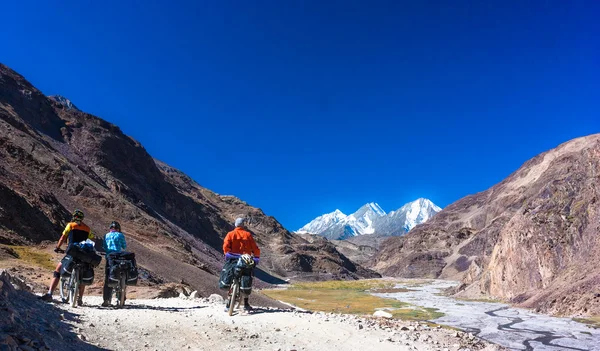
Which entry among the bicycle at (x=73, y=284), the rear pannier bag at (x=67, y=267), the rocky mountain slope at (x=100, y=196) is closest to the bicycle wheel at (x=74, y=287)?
the bicycle at (x=73, y=284)

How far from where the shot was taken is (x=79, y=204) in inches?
2447

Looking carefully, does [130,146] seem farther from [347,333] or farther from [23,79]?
[347,333]

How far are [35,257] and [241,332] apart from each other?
79.3ft

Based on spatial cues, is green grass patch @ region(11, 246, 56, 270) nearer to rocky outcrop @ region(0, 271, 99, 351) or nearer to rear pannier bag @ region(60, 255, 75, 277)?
rear pannier bag @ region(60, 255, 75, 277)

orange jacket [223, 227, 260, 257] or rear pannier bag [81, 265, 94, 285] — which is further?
orange jacket [223, 227, 260, 257]

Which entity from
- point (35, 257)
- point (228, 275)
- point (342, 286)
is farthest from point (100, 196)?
point (342, 286)

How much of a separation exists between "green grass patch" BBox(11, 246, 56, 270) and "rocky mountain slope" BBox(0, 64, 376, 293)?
3070mm

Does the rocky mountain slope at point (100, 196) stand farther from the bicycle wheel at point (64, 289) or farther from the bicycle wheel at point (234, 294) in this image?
the bicycle wheel at point (234, 294)

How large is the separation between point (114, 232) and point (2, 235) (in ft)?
81.4

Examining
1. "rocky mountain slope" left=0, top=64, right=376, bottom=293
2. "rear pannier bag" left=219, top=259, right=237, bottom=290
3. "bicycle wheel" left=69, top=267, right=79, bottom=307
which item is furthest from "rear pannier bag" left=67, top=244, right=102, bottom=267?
"rocky mountain slope" left=0, top=64, right=376, bottom=293

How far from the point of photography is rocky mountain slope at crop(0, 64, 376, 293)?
41812mm

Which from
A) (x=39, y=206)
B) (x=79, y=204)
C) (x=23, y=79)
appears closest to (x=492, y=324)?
(x=39, y=206)

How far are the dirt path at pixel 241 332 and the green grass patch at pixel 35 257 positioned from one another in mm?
16969

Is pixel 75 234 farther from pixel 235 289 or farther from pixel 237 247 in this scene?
pixel 235 289
